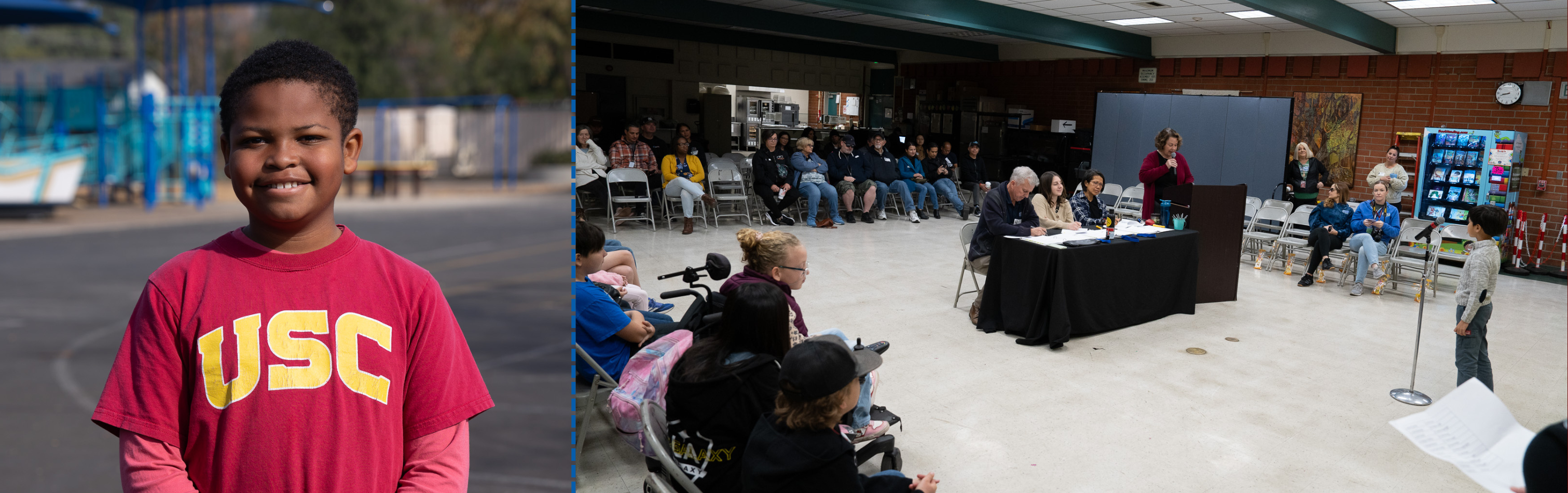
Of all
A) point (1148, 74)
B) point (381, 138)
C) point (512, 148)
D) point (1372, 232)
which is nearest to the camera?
point (512, 148)

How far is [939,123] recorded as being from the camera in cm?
1366

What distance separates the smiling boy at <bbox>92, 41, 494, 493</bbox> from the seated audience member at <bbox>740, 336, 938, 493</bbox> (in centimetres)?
88

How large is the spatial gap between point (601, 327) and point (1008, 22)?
7.09 metres

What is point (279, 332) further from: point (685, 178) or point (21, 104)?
point (685, 178)

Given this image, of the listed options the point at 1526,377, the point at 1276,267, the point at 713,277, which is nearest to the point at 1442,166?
the point at 1276,267

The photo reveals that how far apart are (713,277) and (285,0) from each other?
402 cm

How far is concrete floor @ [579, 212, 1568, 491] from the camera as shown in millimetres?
2920

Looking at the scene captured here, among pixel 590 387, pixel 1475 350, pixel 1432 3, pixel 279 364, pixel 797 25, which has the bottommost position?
pixel 590 387

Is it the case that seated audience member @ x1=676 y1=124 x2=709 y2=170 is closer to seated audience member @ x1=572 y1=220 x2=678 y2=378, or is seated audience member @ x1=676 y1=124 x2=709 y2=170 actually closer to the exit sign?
seated audience member @ x1=572 y1=220 x2=678 y2=378

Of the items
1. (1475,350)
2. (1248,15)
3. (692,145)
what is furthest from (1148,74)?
(1475,350)

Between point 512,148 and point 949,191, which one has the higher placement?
point 512,148

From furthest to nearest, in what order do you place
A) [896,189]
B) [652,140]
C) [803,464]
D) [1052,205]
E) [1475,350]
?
[896,189] → [652,140] → [1052,205] → [1475,350] → [803,464]

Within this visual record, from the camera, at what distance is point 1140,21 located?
30.0 feet

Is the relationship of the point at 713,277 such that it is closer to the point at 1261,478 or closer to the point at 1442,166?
the point at 1261,478
